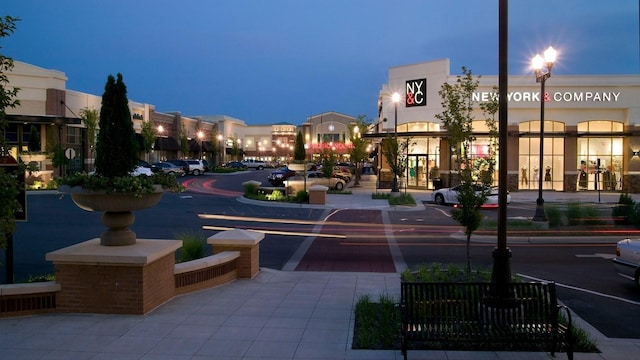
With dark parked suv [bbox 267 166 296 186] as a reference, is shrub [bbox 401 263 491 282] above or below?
below

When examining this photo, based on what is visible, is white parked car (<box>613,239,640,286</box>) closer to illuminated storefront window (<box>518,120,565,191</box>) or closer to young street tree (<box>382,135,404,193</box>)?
Answer: young street tree (<box>382,135,404,193</box>)

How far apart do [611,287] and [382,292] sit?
192 inches

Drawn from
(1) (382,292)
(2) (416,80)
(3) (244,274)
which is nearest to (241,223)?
(3) (244,274)

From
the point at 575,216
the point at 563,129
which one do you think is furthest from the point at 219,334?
the point at 563,129

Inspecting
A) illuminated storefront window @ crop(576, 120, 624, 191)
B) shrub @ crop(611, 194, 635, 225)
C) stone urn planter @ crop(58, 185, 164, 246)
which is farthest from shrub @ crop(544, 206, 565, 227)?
illuminated storefront window @ crop(576, 120, 624, 191)

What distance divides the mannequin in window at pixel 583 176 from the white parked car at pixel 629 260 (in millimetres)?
35799

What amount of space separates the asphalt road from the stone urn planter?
4.22 metres

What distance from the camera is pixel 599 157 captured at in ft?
Result: 143

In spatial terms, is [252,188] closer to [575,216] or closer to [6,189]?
[575,216]

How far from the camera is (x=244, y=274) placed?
11227 millimetres

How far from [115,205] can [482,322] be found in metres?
5.36

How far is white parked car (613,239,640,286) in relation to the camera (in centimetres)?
1045

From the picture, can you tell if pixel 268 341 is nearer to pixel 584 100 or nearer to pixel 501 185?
pixel 501 185

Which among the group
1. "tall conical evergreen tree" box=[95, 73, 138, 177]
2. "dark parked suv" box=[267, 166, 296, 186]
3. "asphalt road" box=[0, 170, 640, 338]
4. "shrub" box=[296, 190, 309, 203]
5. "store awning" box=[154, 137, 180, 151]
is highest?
"store awning" box=[154, 137, 180, 151]
